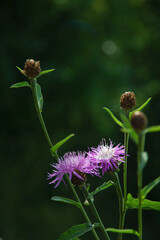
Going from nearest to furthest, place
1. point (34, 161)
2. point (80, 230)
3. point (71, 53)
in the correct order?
point (80, 230), point (71, 53), point (34, 161)

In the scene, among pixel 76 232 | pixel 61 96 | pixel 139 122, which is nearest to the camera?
pixel 139 122

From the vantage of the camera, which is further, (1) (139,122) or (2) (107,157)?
(2) (107,157)

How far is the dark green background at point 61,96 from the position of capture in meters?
4.10

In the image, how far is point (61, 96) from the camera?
425 cm

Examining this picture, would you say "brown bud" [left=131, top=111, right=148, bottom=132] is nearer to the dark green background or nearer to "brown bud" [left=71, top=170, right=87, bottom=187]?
"brown bud" [left=71, top=170, right=87, bottom=187]

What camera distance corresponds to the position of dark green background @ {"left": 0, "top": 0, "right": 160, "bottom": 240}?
161 inches

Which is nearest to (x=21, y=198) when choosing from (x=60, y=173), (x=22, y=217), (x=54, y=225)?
(x=22, y=217)

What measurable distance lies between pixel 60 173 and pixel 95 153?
90 mm

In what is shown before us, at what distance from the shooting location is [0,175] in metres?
4.38

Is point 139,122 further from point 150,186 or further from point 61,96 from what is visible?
point 61,96

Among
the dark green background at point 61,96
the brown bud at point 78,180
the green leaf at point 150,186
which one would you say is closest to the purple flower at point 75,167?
the brown bud at point 78,180

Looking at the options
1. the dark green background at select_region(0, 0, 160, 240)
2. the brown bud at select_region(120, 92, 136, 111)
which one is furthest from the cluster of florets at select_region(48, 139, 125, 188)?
the dark green background at select_region(0, 0, 160, 240)

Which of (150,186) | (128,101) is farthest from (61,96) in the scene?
(150,186)

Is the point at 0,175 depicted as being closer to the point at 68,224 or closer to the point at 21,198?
the point at 21,198
